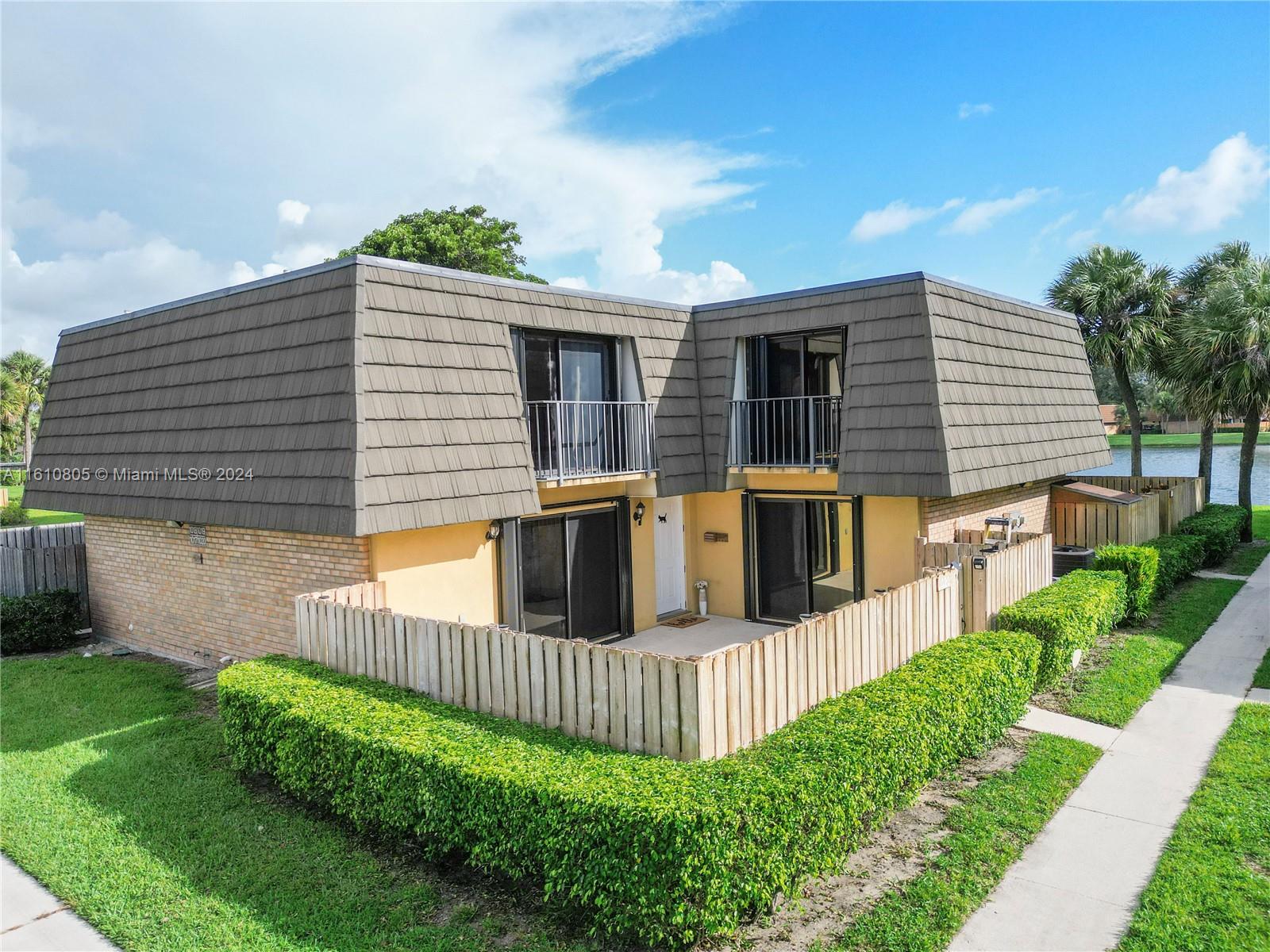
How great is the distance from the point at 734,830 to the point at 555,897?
129 cm

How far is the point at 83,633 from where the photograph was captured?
12680 mm

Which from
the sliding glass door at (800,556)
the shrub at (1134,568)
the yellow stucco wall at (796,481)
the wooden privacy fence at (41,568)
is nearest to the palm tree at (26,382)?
the wooden privacy fence at (41,568)

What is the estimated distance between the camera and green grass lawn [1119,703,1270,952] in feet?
14.7

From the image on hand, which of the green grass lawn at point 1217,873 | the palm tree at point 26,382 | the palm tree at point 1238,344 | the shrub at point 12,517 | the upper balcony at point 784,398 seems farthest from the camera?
the palm tree at point 26,382

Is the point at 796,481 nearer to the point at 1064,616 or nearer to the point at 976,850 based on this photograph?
the point at 1064,616

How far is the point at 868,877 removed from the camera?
5145 millimetres

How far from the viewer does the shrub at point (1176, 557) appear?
12.8 metres

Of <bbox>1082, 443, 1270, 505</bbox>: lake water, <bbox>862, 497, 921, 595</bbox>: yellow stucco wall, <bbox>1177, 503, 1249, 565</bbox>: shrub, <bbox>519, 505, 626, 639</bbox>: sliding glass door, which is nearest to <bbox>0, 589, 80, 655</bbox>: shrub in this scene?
<bbox>519, 505, 626, 639</bbox>: sliding glass door

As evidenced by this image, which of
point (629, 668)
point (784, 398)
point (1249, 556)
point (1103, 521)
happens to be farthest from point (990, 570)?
point (1249, 556)

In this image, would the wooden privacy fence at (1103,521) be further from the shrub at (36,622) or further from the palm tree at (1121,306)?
the shrub at (36,622)

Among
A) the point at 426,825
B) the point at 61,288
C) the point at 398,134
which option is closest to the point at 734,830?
the point at 426,825

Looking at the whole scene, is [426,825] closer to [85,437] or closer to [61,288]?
[85,437]

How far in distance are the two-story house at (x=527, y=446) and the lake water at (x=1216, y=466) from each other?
75.6 ft

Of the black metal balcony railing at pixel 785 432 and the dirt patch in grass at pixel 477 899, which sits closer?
the dirt patch in grass at pixel 477 899
